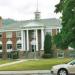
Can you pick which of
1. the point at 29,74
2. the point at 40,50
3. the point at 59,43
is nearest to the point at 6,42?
the point at 40,50

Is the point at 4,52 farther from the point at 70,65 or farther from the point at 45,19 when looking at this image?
the point at 70,65

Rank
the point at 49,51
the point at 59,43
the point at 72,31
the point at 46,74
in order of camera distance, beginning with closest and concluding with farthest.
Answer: the point at 46,74, the point at 72,31, the point at 59,43, the point at 49,51

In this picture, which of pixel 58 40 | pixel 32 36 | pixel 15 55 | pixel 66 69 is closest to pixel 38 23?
pixel 32 36

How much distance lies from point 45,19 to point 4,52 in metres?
14.7

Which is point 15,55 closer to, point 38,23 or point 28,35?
point 28,35

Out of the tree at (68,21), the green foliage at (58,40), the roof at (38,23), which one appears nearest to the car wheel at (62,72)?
the tree at (68,21)

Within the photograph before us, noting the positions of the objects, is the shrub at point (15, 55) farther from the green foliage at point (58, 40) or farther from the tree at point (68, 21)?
the tree at point (68, 21)

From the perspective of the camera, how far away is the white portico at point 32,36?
10162 centimetres

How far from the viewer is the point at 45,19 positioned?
108062 mm

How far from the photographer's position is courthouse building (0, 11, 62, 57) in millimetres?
101062

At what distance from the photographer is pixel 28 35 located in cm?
10325

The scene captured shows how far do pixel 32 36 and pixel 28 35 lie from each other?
117 centimetres

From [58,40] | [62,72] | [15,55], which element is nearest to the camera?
[62,72]

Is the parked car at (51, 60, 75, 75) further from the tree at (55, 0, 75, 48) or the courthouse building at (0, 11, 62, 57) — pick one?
the courthouse building at (0, 11, 62, 57)
